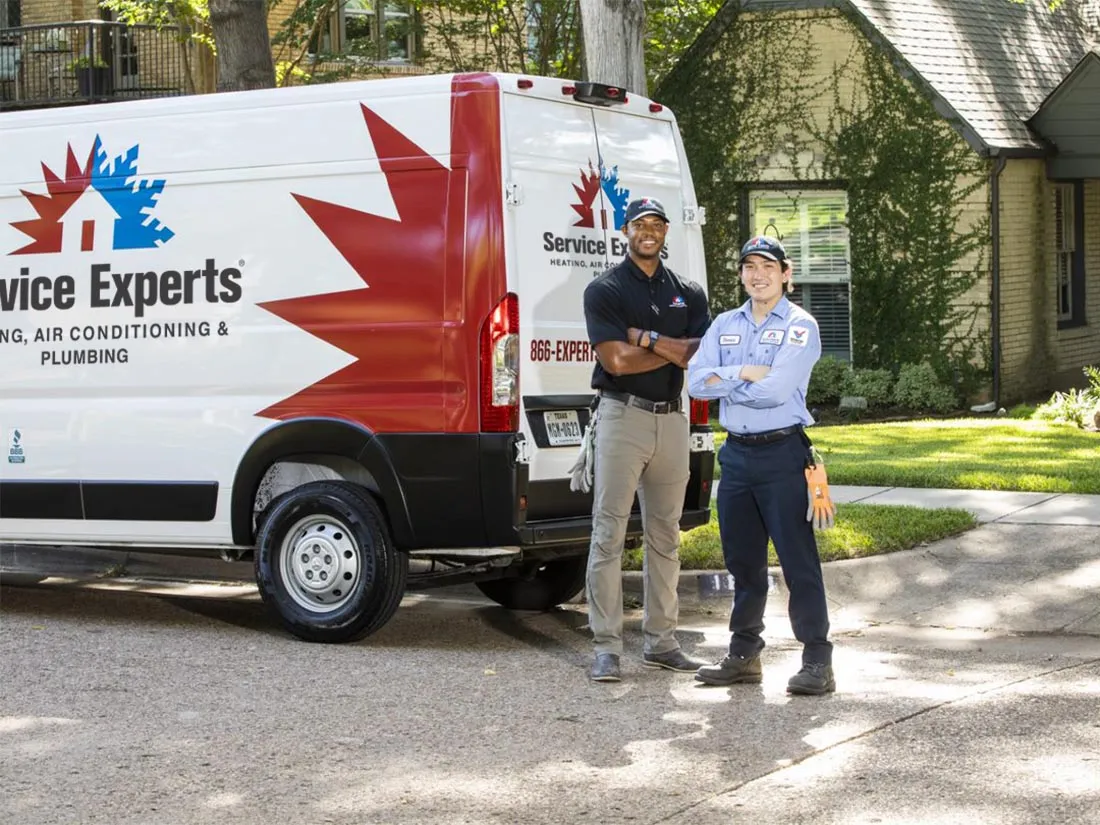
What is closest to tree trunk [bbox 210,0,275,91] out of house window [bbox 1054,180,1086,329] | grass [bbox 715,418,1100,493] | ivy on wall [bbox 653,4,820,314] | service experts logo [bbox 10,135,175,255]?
service experts logo [bbox 10,135,175,255]

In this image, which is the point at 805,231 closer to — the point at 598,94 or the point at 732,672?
the point at 598,94

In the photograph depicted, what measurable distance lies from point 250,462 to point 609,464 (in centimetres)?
194

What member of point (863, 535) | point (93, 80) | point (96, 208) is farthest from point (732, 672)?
point (93, 80)

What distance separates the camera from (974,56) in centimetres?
2153

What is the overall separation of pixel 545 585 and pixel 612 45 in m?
3.82

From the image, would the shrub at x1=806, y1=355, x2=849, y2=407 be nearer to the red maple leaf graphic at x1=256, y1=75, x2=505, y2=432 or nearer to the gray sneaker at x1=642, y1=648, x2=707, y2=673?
the red maple leaf graphic at x1=256, y1=75, x2=505, y2=432

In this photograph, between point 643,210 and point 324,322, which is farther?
point 324,322

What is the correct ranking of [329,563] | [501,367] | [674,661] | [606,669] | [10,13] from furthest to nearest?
[10,13]
[329,563]
[501,367]
[674,661]
[606,669]

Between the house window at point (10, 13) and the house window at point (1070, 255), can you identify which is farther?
the house window at point (10, 13)

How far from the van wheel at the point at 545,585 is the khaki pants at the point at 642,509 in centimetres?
159

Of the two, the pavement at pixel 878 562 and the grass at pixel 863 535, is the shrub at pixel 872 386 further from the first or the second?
the grass at pixel 863 535

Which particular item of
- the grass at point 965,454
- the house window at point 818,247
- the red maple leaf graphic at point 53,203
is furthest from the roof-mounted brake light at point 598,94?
the house window at point 818,247

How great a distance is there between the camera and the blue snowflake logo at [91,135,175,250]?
9.05 metres

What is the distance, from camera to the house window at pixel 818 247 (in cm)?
2106
